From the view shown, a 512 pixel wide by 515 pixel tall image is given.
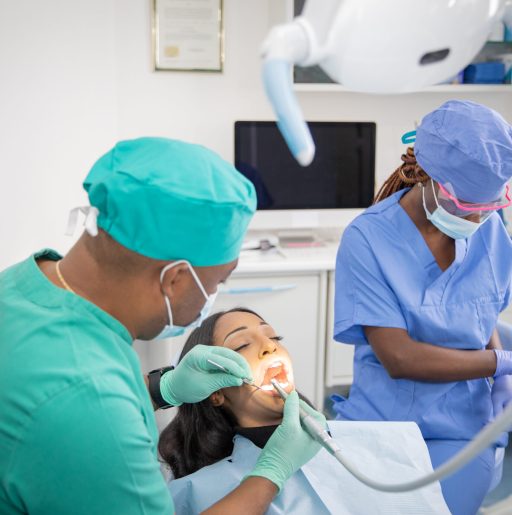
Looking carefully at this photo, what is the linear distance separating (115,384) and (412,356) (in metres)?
0.84

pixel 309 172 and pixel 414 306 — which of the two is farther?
pixel 309 172

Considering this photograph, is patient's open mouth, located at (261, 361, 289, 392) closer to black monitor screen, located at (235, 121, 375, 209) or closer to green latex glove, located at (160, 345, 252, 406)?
green latex glove, located at (160, 345, 252, 406)

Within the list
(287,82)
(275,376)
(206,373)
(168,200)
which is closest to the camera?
(287,82)

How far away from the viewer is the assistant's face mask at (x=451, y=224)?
1549mm

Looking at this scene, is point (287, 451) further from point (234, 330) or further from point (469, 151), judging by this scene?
point (469, 151)

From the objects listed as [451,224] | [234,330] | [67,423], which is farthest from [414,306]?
[67,423]

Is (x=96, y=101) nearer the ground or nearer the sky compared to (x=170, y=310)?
nearer the sky

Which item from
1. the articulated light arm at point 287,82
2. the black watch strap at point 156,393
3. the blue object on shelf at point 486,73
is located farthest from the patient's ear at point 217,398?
the blue object on shelf at point 486,73

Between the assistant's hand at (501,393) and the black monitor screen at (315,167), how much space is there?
1525 millimetres

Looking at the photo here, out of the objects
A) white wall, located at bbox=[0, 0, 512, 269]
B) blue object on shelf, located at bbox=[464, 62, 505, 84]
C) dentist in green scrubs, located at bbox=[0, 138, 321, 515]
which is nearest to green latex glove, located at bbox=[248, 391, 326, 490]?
dentist in green scrubs, located at bbox=[0, 138, 321, 515]

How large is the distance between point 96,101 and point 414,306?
→ 5.35 feet

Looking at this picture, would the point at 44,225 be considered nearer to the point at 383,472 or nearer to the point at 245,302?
the point at 245,302

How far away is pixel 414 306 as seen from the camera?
1.60m

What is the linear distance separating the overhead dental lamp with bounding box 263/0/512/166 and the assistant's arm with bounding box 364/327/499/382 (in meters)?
0.98
